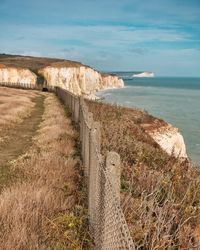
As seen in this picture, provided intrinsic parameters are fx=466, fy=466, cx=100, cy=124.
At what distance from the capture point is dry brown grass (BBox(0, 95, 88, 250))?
6.68 m

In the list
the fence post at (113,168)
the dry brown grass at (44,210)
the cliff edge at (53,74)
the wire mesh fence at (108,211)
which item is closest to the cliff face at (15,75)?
the cliff edge at (53,74)

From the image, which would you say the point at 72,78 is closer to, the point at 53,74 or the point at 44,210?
the point at 53,74

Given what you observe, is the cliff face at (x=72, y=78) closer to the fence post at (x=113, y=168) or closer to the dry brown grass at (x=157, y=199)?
the dry brown grass at (x=157, y=199)

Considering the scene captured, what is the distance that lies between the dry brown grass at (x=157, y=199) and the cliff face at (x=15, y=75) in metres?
93.0

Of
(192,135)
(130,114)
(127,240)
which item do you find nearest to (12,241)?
(127,240)

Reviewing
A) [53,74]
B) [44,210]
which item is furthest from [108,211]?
[53,74]

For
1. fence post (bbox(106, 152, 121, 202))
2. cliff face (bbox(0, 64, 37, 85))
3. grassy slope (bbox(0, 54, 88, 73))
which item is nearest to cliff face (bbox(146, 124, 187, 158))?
fence post (bbox(106, 152, 121, 202))

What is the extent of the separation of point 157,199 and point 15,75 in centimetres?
10357

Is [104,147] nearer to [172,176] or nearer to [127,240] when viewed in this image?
[172,176]

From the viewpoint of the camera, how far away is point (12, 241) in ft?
20.9

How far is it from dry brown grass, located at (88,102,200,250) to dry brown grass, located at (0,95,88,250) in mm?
936

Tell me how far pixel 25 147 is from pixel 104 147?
14.8ft

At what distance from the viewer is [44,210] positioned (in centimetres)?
787

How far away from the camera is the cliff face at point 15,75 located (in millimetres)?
106375
